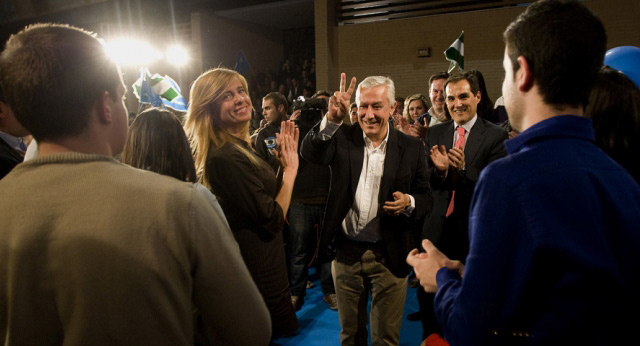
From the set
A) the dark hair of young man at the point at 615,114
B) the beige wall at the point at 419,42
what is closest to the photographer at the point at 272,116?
the dark hair of young man at the point at 615,114

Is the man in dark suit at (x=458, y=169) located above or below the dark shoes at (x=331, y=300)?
above

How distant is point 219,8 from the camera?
11336 mm

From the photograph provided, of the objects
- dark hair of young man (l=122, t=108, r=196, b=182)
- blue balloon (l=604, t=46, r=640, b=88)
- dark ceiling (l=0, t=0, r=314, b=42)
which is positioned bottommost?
dark hair of young man (l=122, t=108, r=196, b=182)

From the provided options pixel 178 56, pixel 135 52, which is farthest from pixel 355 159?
pixel 135 52

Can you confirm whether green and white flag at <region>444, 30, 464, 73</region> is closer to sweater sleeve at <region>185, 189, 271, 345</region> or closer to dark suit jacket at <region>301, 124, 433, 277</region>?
dark suit jacket at <region>301, 124, 433, 277</region>

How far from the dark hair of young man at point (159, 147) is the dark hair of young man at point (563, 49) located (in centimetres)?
150

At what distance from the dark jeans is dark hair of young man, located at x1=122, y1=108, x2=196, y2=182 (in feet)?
7.29

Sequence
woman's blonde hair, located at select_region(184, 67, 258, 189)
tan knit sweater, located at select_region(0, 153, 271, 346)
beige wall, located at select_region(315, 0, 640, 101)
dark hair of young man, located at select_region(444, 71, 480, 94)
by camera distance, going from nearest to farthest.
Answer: tan knit sweater, located at select_region(0, 153, 271, 346) → woman's blonde hair, located at select_region(184, 67, 258, 189) → dark hair of young man, located at select_region(444, 71, 480, 94) → beige wall, located at select_region(315, 0, 640, 101)

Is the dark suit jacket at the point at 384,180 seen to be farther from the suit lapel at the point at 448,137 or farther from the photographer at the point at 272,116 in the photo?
the photographer at the point at 272,116

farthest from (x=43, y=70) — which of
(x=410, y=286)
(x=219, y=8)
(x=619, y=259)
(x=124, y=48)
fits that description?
(x=124, y=48)

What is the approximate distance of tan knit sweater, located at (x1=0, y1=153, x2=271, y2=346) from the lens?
2.75 ft

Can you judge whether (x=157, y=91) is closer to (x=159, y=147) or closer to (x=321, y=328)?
(x=321, y=328)

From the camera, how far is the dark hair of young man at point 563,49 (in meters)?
0.96

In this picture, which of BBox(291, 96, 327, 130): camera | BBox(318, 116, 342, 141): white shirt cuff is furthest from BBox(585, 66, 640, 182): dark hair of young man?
BBox(291, 96, 327, 130): camera
